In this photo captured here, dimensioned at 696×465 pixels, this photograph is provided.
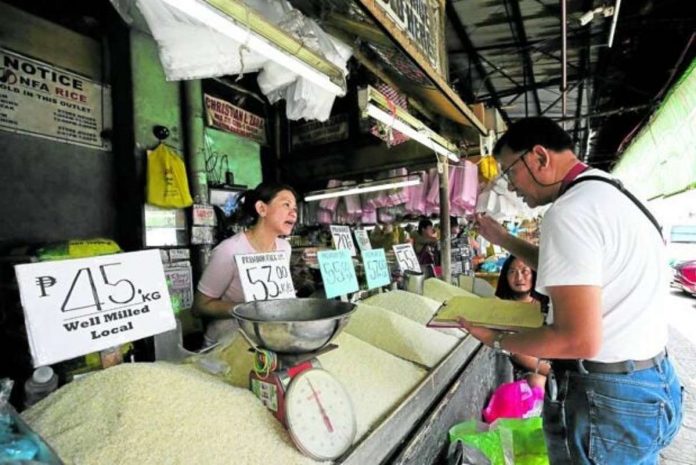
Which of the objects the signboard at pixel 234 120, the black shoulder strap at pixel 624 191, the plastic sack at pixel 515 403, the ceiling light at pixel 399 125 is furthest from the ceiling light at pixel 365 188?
the black shoulder strap at pixel 624 191

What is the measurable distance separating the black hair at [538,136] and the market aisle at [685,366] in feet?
8.98

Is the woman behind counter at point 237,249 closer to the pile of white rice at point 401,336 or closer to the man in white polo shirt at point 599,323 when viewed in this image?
the pile of white rice at point 401,336

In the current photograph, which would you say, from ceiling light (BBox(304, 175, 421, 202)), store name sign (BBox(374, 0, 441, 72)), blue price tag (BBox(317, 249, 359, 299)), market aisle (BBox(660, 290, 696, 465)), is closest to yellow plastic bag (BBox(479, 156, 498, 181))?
ceiling light (BBox(304, 175, 421, 202))

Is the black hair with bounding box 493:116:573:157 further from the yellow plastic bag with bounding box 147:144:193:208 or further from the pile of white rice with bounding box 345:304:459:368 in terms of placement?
the yellow plastic bag with bounding box 147:144:193:208

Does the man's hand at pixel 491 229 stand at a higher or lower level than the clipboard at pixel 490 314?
higher

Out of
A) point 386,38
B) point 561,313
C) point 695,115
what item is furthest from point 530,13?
point 561,313

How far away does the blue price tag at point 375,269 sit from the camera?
253 centimetres

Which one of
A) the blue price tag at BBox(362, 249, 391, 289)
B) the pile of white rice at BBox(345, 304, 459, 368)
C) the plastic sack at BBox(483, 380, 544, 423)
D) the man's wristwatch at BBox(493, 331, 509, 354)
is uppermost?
the blue price tag at BBox(362, 249, 391, 289)

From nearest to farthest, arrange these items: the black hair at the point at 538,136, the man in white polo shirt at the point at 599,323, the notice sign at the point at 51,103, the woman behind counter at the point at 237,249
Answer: the man in white polo shirt at the point at 599,323 → the black hair at the point at 538,136 → the woman behind counter at the point at 237,249 → the notice sign at the point at 51,103

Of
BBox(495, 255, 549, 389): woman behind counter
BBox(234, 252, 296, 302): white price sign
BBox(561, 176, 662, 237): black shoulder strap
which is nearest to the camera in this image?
BBox(561, 176, 662, 237): black shoulder strap

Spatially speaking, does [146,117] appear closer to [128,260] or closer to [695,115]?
[128,260]

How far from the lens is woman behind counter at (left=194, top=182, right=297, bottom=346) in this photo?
1.97 meters

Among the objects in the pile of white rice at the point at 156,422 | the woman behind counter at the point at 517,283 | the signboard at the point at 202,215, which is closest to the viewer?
the pile of white rice at the point at 156,422

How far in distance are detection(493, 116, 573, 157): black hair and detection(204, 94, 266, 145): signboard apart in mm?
3435
